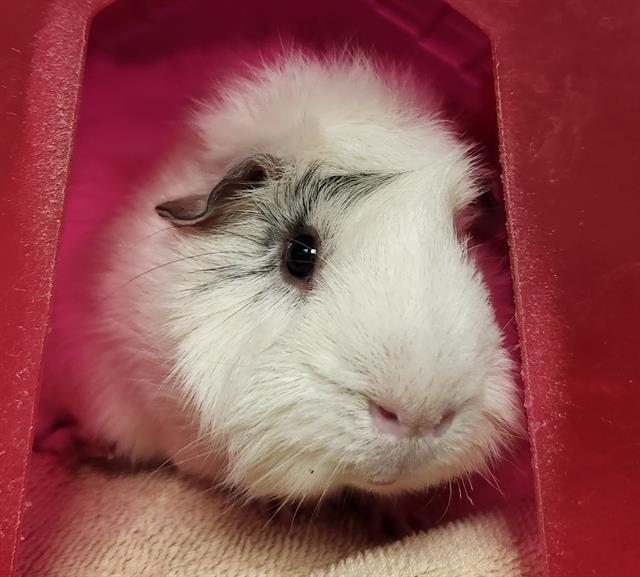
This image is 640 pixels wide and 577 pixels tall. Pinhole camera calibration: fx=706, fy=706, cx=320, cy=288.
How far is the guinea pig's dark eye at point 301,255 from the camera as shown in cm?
124

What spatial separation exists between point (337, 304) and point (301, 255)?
16 cm

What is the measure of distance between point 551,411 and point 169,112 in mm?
1418

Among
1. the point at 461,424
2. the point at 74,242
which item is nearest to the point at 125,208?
the point at 74,242

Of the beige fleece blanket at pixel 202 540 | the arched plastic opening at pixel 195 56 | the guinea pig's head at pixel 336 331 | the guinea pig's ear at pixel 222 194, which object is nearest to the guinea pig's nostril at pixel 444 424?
the guinea pig's head at pixel 336 331

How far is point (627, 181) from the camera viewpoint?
3.87ft

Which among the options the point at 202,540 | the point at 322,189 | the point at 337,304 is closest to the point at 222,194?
the point at 322,189

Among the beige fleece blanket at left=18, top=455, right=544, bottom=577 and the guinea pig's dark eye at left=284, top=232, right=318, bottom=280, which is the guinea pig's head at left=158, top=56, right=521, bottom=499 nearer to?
the guinea pig's dark eye at left=284, top=232, right=318, bottom=280

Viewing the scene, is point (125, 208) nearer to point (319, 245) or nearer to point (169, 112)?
point (169, 112)

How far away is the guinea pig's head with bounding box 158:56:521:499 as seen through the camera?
3.53 feet

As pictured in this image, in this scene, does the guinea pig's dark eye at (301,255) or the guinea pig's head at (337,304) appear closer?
the guinea pig's head at (337,304)

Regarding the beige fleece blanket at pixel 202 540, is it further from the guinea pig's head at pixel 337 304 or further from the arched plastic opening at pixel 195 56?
the arched plastic opening at pixel 195 56

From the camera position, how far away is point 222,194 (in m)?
1.28

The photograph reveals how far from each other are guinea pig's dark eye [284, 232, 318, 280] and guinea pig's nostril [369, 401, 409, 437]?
280 millimetres

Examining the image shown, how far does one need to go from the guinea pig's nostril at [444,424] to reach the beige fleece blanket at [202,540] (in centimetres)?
27
